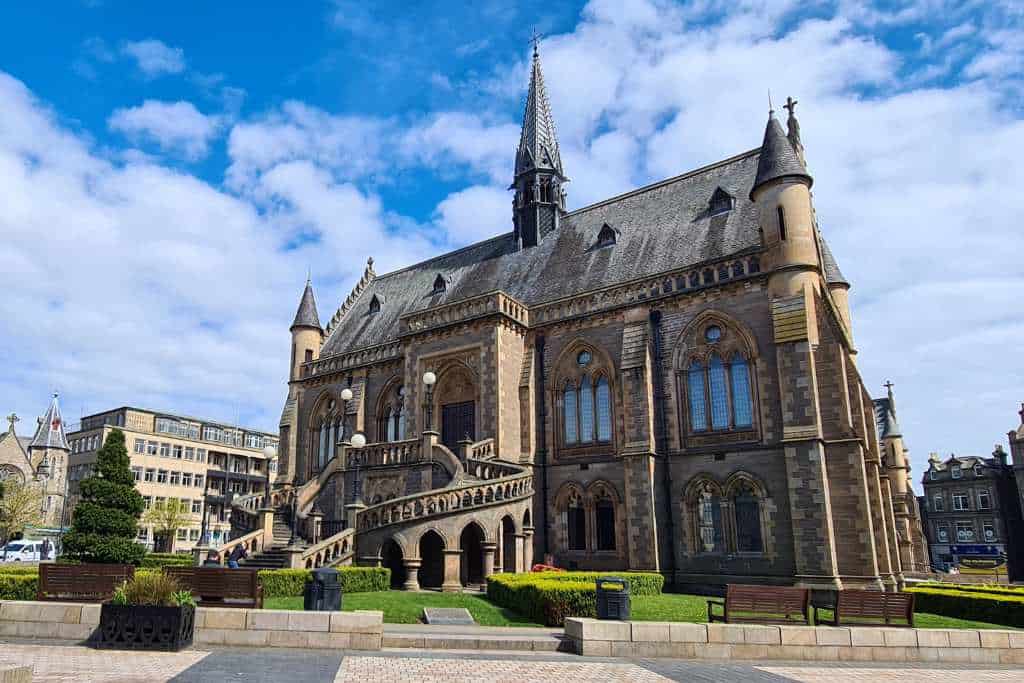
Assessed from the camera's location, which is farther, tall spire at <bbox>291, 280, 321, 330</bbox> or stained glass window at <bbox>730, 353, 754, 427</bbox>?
tall spire at <bbox>291, 280, 321, 330</bbox>

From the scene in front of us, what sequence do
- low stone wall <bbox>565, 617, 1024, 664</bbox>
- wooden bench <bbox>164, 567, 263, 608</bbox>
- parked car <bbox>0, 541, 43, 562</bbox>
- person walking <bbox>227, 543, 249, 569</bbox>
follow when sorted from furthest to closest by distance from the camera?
parked car <bbox>0, 541, 43, 562</bbox>
person walking <bbox>227, 543, 249, 569</bbox>
wooden bench <bbox>164, 567, 263, 608</bbox>
low stone wall <bbox>565, 617, 1024, 664</bbox>

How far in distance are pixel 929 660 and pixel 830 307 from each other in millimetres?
17552

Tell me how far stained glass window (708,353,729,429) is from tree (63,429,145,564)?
68.2ft

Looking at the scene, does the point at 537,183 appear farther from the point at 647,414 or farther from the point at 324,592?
the point at 324,592

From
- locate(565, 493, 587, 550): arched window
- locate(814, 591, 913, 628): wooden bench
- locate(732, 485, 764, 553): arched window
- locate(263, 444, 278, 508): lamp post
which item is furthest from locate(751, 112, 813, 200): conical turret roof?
locate(263, 444, 278, 508): lamp post

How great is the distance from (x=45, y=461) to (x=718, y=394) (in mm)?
76554

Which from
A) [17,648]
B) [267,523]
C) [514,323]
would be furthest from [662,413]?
[17,648]

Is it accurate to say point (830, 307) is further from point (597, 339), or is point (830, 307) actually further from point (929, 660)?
point (929, 660)

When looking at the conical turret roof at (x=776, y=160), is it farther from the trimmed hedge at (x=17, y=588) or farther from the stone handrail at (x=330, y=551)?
the trimmed hedge at (x=17, y=588)

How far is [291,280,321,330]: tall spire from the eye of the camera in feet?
143

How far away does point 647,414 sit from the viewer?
91.6 feet

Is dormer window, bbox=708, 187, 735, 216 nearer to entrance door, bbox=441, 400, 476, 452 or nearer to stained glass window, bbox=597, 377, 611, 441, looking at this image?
stained glass window, bbox=597, 377, 611, 441

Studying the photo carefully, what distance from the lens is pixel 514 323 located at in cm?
3222

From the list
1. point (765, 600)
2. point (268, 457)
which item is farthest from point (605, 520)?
point (765, 600)
